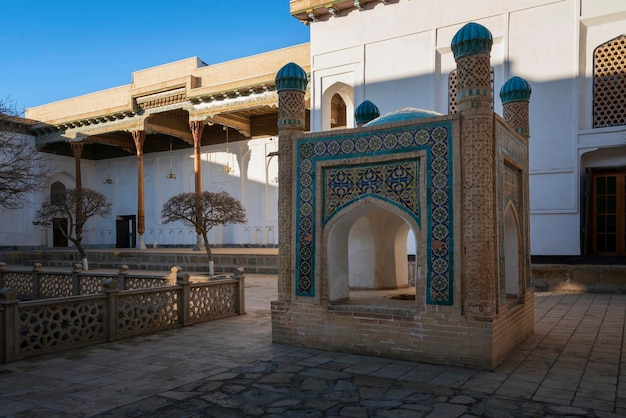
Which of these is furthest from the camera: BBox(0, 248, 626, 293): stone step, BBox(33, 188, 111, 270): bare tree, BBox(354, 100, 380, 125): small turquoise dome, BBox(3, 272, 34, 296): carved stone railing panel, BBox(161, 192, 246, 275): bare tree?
BBox(33, 188, 111, 270): bare tree

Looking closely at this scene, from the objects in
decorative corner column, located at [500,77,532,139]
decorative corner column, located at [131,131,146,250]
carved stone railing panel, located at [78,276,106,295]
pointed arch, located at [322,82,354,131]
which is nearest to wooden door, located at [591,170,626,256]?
decorative corner column, located at [500,77,532,139]

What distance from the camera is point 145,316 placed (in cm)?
704

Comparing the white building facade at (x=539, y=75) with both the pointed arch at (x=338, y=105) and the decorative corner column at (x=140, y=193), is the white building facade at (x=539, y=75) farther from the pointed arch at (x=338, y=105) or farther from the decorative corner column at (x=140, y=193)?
the decorative corner column at (x=140, y=193)

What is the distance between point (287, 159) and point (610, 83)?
9.12 m

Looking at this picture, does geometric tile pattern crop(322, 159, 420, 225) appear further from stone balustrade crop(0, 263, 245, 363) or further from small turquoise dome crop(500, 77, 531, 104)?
stone balustrade crop(0, 263, 245, 363)

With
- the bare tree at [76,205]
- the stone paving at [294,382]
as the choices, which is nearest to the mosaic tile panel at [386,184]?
the stone paving at [294,382]

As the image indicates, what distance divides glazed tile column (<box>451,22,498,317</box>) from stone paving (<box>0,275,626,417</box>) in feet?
2.70

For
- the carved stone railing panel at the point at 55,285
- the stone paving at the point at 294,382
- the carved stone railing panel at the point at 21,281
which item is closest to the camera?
the stone paving at the point at 294,382

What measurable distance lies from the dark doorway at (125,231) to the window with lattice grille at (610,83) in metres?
21.6

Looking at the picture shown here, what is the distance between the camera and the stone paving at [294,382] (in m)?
3.93

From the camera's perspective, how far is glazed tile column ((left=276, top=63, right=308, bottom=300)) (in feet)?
20.7

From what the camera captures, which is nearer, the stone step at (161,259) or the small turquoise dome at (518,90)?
the small turquoise dome at (518,90)

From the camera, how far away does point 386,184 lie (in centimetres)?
568

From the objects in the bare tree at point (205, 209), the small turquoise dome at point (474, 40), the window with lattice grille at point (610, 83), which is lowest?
the bare tree at point (205, 209)
